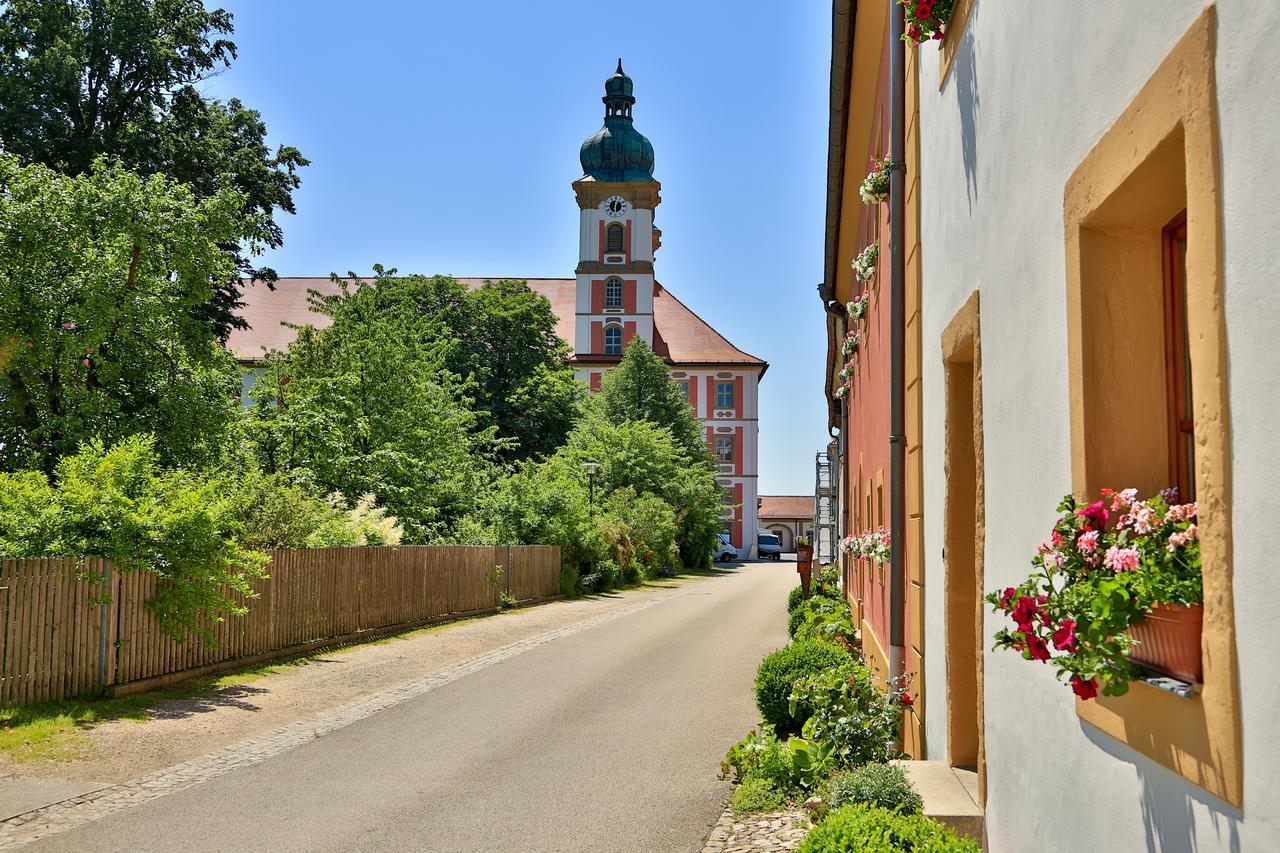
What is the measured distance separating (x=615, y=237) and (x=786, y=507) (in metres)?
41.0

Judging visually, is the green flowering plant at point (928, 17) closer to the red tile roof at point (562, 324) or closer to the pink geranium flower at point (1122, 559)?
the pink geranium flower at point (1122, 559)

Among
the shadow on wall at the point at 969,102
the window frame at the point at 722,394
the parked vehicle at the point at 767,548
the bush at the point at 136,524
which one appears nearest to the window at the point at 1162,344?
the shadow on wall at the point at 969,102

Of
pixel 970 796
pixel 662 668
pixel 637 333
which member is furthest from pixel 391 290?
pixel 970 796

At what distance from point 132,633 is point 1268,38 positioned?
43.9 ft

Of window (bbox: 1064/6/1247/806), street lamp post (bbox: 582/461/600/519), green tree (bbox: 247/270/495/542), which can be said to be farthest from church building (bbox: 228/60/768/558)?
→ window (bbox: 1064/6/1247/806)

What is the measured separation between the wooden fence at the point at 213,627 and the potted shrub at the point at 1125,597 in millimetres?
11055

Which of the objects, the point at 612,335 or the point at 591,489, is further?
the point at 612,335

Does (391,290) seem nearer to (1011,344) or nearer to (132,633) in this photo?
(132,633)

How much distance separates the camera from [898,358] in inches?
344

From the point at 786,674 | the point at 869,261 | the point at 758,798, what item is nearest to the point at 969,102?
the point at 758,798

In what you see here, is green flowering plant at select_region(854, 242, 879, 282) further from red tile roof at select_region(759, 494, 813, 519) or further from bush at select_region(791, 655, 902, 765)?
red tile roof at select_region(759, 494, 813, 519)

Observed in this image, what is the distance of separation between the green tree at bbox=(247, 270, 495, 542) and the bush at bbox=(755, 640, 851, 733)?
18291 millimetres

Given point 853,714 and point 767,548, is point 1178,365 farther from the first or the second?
point 767,548

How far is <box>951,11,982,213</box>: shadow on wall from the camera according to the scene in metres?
5.62
